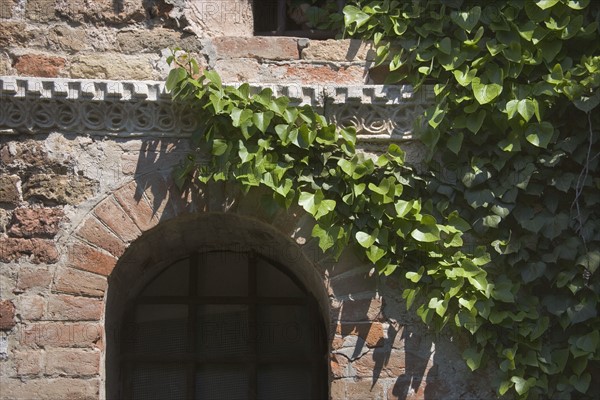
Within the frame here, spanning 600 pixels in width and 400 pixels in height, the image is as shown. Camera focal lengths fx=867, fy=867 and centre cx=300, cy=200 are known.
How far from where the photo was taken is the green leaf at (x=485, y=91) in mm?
3844

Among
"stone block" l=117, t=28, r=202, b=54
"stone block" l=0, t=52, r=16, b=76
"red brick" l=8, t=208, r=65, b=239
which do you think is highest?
"stone block" l=117, t=28, r=202, b=54

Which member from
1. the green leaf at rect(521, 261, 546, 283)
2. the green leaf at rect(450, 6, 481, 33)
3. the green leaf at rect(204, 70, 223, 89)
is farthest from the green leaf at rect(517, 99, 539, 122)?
the green leaf at rect(204, 70, 223, 89)

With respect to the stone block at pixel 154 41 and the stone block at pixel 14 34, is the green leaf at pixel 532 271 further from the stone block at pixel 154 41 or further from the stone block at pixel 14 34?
the stone block at pixel 14 34

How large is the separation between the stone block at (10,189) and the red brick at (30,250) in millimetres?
191

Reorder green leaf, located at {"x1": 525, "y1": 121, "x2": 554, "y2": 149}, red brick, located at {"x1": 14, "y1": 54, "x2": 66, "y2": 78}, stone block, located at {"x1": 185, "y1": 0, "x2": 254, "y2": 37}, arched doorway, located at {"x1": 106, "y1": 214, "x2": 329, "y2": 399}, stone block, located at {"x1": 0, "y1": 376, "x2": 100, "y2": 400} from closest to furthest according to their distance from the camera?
stone block, located at {"x1": 0, "y1": 376, "x2": 100, "y2": 400} < green leaf, located at {"x1": 525, "y1": 121, "x2": 554, "y2": 149} < red brick, located at {"x1": 14, "y1": 54, "x2": 66, "y2": 78} < stone block, located at {"x1": 185, "y1": 0, "x2": 254, "y2": 37} < arched doorway, located at {"x1": 106, "y1": 214, "x2": 329, "y2": 399}

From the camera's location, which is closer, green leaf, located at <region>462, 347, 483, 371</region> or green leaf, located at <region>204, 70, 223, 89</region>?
green leaf, located at <region>462, 347, 483, 371</region>

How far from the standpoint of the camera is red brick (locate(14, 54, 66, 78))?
3994 millimetres

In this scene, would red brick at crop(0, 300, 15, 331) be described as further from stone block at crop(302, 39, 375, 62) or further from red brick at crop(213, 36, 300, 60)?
stone block at crop(302, 39, 375, 62)

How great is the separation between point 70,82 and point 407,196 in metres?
1.61

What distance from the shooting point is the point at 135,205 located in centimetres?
391

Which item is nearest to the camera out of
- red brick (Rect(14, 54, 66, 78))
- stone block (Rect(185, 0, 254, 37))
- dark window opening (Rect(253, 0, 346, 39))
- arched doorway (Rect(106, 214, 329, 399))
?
red brick (Rect(14, 54, 66, 78))

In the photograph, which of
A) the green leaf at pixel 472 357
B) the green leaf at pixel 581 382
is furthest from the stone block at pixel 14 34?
the green leaf at pixel 581 382

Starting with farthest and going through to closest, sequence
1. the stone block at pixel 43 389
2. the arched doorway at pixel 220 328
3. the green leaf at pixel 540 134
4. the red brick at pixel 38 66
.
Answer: the arched doorway at pixel 220 328, the red brick at pixel 38 66, the green leaf at pixel 540 134, the stone block at pixel 43 389

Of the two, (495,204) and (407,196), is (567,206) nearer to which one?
(495,204)
